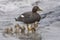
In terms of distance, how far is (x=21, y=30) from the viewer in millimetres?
5168

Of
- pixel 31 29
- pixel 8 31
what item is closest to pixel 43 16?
pixel 31 29

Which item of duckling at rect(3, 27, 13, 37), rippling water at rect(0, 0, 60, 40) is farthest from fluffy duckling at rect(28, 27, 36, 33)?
duckling at rect(3, 27, 13, 37)

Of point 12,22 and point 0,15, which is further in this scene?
point 0,15

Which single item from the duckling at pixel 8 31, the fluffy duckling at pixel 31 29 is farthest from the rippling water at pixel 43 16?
the duckling at pixel 8 31

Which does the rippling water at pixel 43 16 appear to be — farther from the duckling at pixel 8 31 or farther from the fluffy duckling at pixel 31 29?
the duckling at pixel 8 31

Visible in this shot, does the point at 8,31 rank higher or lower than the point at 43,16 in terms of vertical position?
lower

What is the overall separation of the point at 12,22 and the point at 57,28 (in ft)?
3.35

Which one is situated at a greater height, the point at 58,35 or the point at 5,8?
the point at 5,8

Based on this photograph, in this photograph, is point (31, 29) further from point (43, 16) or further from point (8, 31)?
point (43, 16)

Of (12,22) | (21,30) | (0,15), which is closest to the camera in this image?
(21,30)

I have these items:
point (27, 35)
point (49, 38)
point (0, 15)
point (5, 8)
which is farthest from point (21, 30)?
point (5, 8)

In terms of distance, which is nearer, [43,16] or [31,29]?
[31,29]

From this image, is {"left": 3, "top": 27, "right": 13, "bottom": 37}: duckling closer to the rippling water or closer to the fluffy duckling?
the rippling water

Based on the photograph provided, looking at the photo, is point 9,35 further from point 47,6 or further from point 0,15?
point 47,6
